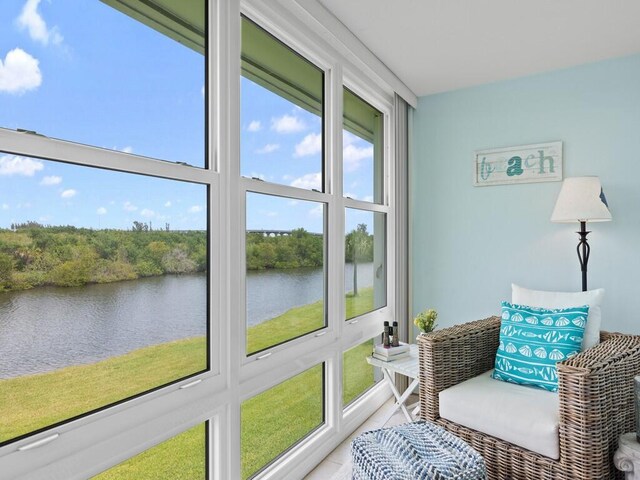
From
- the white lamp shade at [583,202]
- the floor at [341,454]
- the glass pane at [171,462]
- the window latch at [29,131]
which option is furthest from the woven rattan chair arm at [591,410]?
the window latch at [29,131]

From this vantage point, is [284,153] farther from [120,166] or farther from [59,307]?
[59,307]

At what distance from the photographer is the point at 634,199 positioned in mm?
2988

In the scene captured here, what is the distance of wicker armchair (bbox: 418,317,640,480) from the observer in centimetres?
185

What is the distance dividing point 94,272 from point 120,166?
36 cm

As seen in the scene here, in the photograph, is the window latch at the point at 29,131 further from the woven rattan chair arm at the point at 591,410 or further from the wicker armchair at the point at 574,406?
the woven rattan chair arm at the point at 591,410

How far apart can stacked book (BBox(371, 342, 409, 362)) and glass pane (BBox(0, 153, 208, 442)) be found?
4.64 feet

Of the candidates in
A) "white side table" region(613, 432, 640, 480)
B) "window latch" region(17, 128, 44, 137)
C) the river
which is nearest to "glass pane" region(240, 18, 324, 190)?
the river

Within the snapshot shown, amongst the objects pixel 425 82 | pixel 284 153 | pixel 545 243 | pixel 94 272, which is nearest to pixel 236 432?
pixel 94 272

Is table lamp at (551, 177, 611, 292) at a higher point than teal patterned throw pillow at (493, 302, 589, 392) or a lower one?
higher

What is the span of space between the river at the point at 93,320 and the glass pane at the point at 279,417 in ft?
2.11

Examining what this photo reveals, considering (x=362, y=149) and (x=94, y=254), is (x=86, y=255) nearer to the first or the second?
(x=94, y=254)

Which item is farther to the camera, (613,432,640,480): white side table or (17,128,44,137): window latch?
(613,432,640,480): white side table

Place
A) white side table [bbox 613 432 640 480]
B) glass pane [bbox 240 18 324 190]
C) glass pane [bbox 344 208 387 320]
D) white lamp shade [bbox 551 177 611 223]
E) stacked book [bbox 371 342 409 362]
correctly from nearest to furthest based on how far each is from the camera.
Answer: white side table [bbox 613 432 640 480]
glass pane [bbox 240 18 324 190]
white lamp shade [bbox 551 177 611 223]
stacked book [bbox 371 342 409 362]
glass pane [bbox 344 208 387 320]

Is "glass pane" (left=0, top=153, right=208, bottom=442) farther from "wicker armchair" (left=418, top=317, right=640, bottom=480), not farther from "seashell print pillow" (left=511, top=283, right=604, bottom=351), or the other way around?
"seashell print pillow" (left=511, top=283, right=604, bottom=351)
